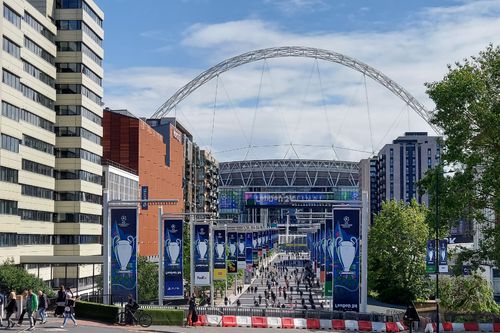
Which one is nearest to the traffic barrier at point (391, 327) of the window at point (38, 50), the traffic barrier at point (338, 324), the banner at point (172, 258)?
the traffic barrier at point (338, 324)

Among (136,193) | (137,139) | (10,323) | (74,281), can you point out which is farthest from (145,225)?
(10,323)

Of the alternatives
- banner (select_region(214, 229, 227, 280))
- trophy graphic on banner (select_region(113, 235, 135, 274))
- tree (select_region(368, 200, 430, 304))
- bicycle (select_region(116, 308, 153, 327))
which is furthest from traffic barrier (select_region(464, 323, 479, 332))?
tree (select_region(368, 200, 430, 304))

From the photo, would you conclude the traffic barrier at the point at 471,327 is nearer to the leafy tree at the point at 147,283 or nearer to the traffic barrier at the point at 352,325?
the traffic barrier at the point at 352,325

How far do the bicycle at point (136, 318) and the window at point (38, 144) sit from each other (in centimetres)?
4963

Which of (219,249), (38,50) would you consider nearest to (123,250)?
(219,249)

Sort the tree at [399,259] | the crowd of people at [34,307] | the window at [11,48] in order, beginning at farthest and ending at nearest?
the tree at [399,259] → the window at [11,48] → the crowd of people at [34,307]

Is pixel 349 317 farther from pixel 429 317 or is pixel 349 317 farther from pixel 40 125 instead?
pixel 40 125

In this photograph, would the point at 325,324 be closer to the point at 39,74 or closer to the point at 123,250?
the point at 123,250

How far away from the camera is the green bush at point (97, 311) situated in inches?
1986

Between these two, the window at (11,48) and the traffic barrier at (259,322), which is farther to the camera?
the window at (11,48)

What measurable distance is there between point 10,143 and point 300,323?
1627 inches

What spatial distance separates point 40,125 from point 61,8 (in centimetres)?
1709

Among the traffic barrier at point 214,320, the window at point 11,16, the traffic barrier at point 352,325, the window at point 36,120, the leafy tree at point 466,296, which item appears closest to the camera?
the traffic barrier at point 214,320

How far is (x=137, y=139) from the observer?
5645 inches
